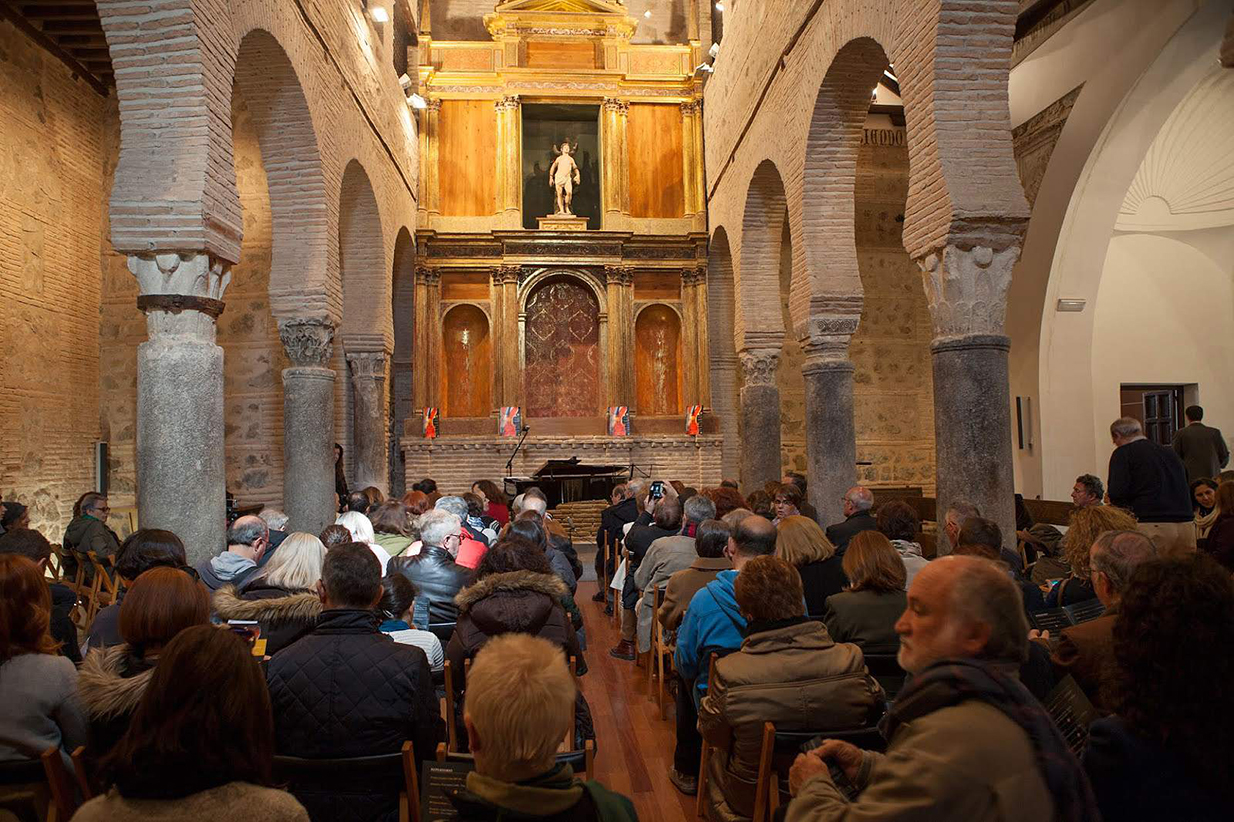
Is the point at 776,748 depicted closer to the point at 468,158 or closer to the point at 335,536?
the point at 335,536

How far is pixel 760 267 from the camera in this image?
43.2 ft

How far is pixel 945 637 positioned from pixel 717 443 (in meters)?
14.6

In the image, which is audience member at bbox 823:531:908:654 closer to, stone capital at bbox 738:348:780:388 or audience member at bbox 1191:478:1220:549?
audience member at bbox 1191:478:1220:549

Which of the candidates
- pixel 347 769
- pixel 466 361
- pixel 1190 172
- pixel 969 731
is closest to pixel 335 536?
pixel 347 769

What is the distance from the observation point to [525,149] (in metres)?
18.4

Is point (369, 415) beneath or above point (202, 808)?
above

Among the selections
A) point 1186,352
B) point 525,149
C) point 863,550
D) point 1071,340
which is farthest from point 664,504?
point 525,149

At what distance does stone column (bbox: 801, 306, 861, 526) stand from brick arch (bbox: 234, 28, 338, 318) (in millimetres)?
5586

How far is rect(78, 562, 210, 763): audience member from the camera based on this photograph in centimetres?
231

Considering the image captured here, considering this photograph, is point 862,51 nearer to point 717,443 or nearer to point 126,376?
point 717,443

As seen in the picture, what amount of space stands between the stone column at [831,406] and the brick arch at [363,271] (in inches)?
262

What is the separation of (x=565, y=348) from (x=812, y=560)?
13.5m

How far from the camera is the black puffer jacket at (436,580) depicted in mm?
4434

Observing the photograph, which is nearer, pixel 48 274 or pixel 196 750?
pixel 196 750
